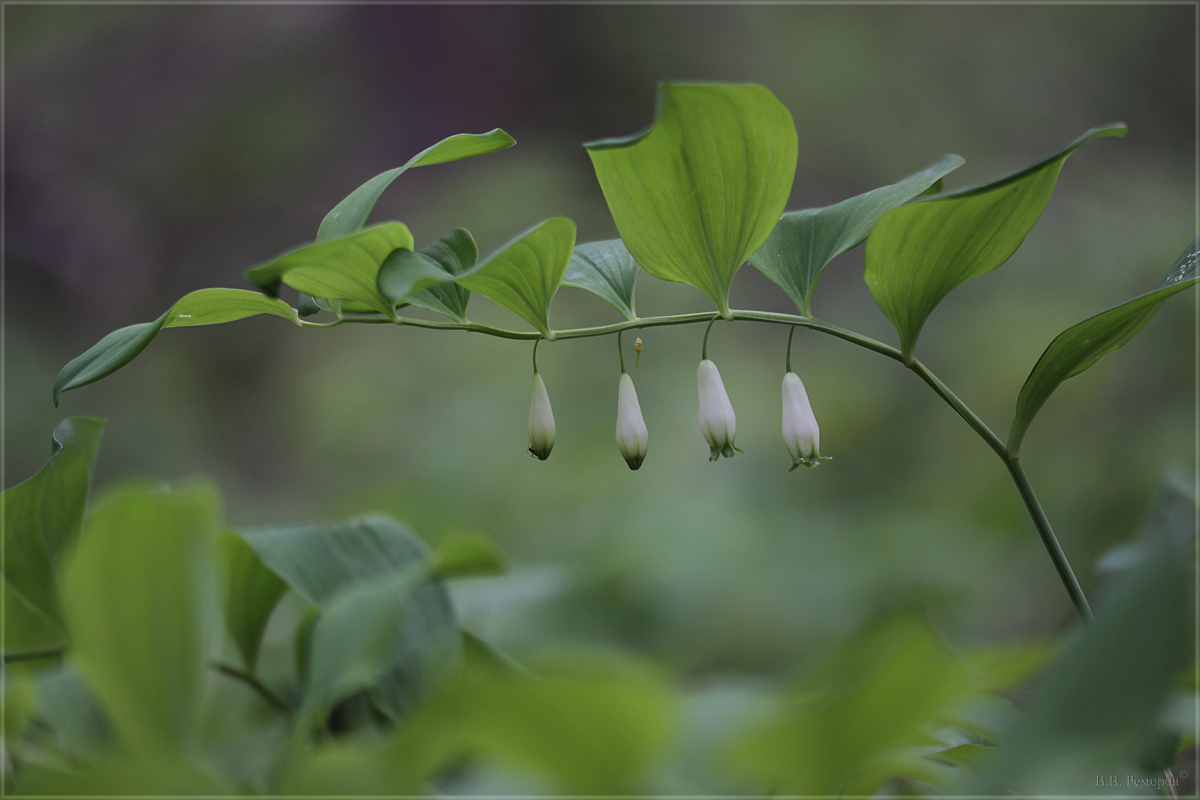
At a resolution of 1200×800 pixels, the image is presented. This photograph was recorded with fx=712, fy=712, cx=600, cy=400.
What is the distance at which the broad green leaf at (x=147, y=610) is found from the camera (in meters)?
0.11

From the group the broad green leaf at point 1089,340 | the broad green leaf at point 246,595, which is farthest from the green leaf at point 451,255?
the broad green leaf at point 1089,340

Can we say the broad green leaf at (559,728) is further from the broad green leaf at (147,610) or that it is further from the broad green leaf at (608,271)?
the broad green leaf at (608,271)

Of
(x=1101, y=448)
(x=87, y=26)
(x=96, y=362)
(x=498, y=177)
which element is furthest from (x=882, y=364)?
(x=87, y=26)

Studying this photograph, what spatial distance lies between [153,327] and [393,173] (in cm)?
10

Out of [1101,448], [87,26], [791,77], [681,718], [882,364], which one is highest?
[87,26]

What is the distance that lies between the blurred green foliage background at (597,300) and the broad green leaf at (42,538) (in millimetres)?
784

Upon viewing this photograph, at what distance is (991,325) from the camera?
1.81 m

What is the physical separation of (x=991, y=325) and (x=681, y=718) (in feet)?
6.43

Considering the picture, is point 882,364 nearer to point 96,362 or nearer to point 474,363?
point 474,363

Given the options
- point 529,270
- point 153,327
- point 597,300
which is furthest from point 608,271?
point 597,300

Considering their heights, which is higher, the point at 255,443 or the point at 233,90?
the point at 233,90

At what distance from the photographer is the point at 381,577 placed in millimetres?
199

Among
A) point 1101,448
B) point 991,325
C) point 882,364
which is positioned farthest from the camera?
point 882,364

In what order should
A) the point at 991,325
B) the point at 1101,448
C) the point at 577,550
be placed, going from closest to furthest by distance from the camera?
1. the point at 577,550
2. the point at 1101,448
3. the point at 991,325
